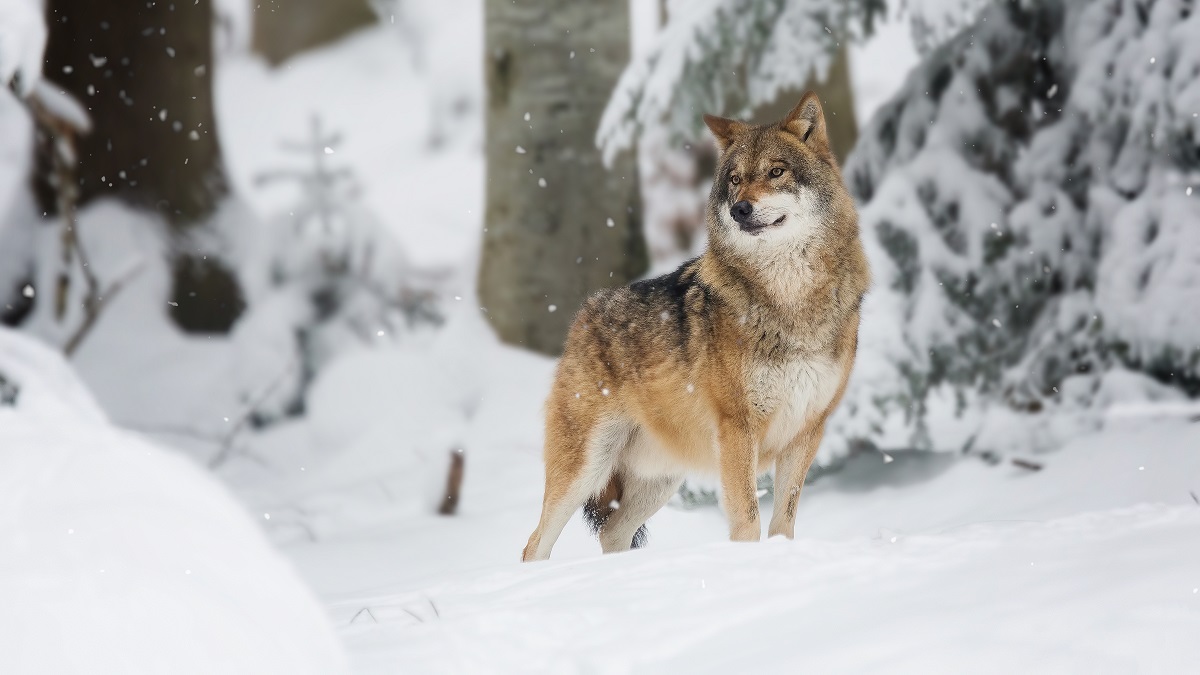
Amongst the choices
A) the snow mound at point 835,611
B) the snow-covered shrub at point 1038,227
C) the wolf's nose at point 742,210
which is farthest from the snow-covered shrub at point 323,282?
the snow mound at point 835,611

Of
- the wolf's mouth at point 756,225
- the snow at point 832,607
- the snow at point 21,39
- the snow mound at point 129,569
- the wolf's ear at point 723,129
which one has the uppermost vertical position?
the snow at point 21,39

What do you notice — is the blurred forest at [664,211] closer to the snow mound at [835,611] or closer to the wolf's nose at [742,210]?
the wolf's nose at [742,210]

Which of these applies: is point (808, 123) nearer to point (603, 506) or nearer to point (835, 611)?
point (603, 506)

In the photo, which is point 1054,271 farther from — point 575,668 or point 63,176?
point 63,176

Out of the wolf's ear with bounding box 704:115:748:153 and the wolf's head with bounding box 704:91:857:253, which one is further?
the wolf's ear with bounding box 704:115:748:153

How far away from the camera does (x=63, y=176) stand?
8508 millimetres

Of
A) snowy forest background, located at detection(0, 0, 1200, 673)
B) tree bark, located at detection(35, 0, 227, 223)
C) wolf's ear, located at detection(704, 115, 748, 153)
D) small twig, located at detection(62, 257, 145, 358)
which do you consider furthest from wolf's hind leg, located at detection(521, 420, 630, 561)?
tree bark, located at detection(35, 0, 227, 223)

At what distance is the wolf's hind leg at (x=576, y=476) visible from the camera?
448 cm

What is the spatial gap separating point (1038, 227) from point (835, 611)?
153 inches

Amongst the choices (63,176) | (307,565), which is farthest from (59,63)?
(307,565)

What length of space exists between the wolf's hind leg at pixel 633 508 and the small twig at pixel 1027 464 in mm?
2038

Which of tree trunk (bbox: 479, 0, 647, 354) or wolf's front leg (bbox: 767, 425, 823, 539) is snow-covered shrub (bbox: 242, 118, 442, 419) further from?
wolf's front leg (bbox: 767, 425, 823, 539)

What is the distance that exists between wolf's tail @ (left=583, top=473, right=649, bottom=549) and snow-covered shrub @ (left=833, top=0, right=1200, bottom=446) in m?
1.46

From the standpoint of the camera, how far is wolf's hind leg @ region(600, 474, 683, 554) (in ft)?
15.7
